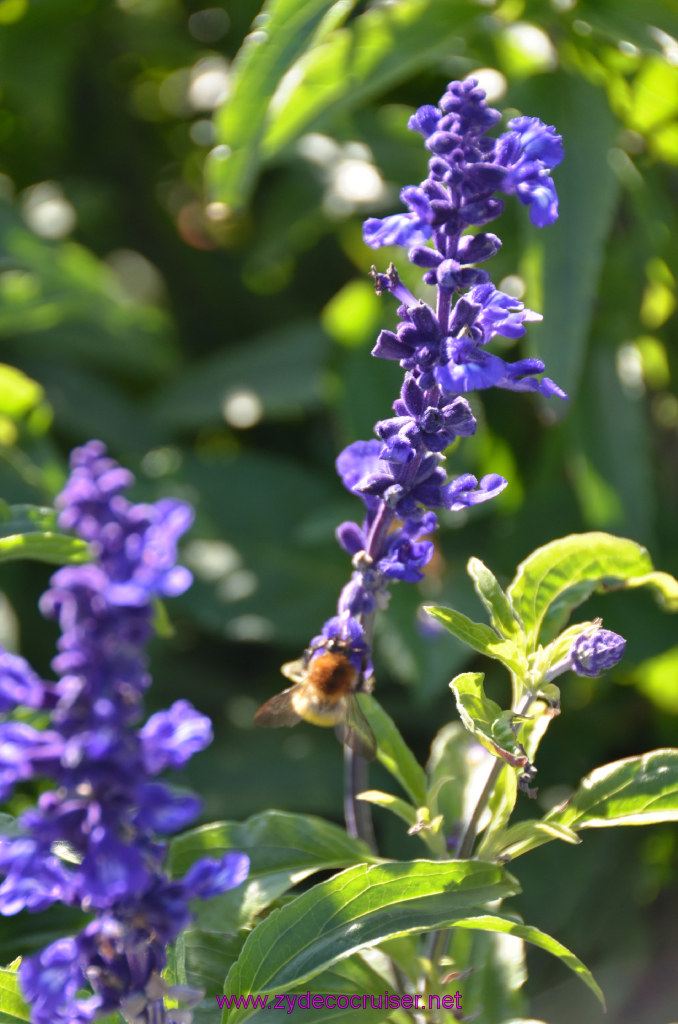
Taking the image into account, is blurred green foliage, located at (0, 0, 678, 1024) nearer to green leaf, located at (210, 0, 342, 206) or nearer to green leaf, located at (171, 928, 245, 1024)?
green leaf, located at (210, 0, 342, 206)

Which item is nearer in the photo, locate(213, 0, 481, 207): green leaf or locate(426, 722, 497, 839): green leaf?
locate(426, 722, 497, 839): green leaf

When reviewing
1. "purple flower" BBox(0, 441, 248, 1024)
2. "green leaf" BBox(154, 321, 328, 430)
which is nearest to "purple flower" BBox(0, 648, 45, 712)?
"purple flower" BBox(0, 441, 248, 1024)

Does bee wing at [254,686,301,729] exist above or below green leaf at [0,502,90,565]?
below

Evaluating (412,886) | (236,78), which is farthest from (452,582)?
(412,886)

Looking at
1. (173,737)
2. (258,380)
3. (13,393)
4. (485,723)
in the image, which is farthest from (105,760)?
(258,380)

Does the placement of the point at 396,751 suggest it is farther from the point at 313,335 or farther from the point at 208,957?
the point at 313,335

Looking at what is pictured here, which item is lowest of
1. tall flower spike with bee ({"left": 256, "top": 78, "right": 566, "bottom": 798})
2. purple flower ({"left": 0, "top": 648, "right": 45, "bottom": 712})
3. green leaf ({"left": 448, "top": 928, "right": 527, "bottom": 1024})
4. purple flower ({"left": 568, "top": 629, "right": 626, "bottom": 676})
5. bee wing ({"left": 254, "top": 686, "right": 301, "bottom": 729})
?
green leaf ({"left": 448, "top": 928, "right": 527, "bottom": 1024})

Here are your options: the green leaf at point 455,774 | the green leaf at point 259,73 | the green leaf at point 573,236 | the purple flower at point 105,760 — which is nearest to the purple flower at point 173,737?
the purple flower at point 105,760
